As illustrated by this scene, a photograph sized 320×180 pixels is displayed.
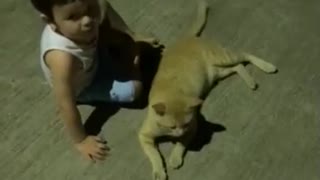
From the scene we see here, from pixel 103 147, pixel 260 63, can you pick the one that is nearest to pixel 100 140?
pixel 103 147

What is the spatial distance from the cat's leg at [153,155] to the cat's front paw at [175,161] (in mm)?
25

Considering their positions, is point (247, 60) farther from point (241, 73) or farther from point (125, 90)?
point (125, 90)

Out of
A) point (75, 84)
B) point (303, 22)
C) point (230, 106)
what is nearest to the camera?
point (75, 84)

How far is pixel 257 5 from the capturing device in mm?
2146

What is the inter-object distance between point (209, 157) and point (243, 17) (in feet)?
1.67

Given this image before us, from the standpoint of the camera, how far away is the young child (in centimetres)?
162

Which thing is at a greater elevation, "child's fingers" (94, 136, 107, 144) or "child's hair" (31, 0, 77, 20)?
"child's hair" (31, 0, 77, 20)

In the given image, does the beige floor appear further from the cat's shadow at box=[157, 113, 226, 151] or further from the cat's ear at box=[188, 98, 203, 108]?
the cat's ear at box=[188, 98, 203, 108]

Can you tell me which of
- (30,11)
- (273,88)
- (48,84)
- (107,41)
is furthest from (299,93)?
(30,11)

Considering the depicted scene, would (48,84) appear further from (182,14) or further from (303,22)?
(303,22)

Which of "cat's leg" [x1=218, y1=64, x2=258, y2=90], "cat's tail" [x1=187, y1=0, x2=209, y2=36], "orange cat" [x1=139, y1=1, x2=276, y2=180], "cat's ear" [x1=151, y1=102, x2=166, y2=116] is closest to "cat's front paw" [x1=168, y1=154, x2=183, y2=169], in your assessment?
"orange cat" [x1=139, y1=1, x2=276, y2=180]

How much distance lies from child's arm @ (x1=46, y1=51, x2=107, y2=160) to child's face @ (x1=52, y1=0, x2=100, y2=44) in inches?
2.3

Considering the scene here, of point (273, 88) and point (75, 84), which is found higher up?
point (75, 84)

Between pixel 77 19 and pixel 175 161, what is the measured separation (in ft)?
1.39
